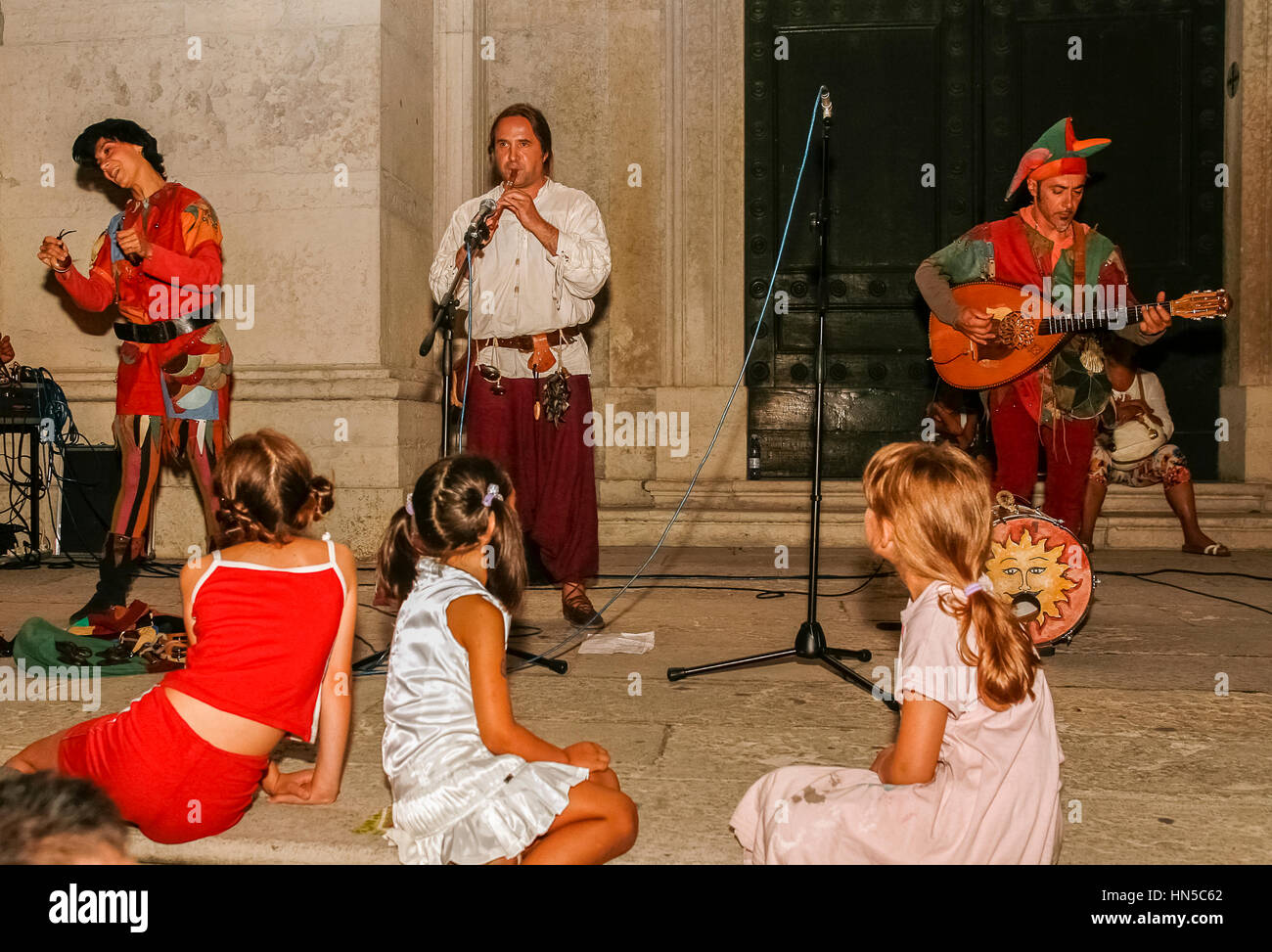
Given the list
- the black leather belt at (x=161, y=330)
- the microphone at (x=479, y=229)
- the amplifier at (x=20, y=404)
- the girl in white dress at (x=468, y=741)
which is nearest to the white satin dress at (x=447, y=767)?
the girl in white dress at (x=468, y=741)

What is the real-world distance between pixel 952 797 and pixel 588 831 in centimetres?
75

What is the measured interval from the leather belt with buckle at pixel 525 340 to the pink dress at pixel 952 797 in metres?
3.02

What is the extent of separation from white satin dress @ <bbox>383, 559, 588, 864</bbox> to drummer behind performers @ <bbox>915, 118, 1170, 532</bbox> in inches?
122

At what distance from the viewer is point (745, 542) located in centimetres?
794

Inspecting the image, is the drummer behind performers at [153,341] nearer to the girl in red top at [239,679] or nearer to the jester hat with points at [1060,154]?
the girl in red top at [239,679]

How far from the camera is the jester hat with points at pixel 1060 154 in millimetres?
4941

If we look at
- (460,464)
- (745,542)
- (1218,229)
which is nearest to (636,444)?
(745,542)

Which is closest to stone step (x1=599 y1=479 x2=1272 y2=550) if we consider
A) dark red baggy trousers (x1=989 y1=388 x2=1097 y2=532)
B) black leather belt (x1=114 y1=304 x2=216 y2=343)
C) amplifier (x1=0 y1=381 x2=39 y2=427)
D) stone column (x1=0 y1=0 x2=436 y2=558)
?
stone column (x1=0 y1=0 x2=436 y2=558)

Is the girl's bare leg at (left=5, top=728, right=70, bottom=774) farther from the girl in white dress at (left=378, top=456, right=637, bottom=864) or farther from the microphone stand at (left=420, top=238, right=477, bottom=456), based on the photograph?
the microphone stand at (left=420, top=238, right=477, bottom=456)

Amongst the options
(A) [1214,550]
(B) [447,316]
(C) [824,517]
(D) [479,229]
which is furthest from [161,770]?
(A) [1214,550]

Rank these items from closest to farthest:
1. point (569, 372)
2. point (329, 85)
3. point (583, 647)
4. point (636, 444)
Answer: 1. point (583, 647)
2. point (569, 372)
3. point (329, 85)
4. point (636, 444)

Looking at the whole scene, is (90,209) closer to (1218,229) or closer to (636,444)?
(636,444)

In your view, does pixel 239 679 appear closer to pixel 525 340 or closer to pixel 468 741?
pixel 468 741
